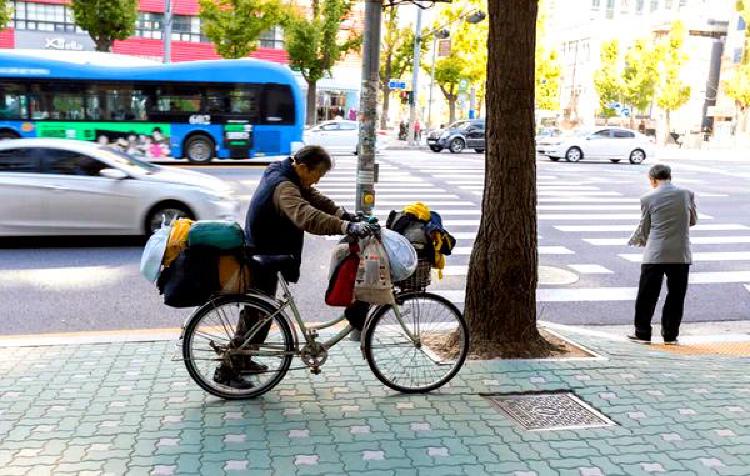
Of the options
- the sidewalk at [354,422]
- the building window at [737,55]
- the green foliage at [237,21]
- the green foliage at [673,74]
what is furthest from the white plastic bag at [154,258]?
the building window at [737,55]

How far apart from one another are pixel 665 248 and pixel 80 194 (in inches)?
299

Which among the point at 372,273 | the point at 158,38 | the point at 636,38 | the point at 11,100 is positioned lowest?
the point at 372,273

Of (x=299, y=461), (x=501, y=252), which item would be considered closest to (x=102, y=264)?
(x=501, y=252)

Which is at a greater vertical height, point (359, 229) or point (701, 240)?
point (359, 229)

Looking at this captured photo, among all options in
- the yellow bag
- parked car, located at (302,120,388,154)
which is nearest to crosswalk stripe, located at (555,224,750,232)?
the yellow bag

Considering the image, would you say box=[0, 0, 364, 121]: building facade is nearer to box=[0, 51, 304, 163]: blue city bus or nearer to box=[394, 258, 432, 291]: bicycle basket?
box=[0, 51, 304, 163]: blue city bus

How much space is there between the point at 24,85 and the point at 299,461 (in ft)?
66.7

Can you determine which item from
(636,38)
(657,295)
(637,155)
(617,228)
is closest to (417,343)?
(657,295)

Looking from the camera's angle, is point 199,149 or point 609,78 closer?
point 199,149

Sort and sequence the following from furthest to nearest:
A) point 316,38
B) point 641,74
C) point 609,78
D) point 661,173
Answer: point 609,78 → point 641,74 → point 316,38 → point 661,173

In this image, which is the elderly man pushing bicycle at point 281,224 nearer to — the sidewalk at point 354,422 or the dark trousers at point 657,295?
the sidewalk at point 354,422

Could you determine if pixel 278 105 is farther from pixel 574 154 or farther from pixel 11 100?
pixel 574 154

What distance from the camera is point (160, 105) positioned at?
2222 centimetres

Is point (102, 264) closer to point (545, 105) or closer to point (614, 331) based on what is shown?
point (614, 331)
